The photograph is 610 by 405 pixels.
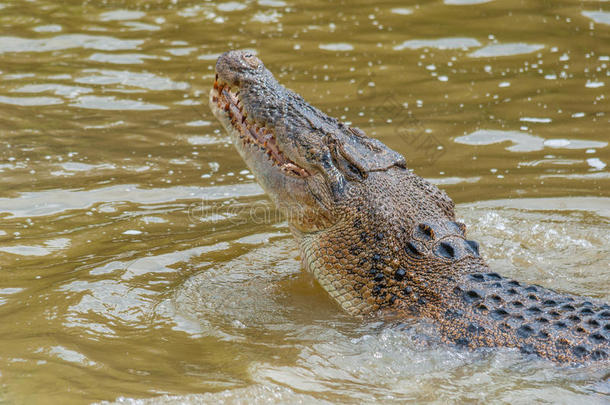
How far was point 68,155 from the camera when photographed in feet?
22.7

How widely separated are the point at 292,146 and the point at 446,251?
115 centimetres

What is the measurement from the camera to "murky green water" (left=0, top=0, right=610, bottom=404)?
3588 millimetres

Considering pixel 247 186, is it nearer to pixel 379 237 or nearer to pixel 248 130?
pixel 248 130

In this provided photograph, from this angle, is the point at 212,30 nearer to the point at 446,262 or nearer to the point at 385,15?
the point at 385,15

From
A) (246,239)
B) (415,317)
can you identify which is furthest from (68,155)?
(415,317)

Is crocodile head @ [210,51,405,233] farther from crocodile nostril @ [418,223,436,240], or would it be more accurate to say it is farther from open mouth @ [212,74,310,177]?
crocodile nostril @ [418,223,436,240]

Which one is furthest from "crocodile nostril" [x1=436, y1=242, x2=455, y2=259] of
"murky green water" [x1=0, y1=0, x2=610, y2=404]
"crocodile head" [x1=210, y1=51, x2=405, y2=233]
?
"crocodile head" [x1=210, y1=51, x2=405, y2=233]

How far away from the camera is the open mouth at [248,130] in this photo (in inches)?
180

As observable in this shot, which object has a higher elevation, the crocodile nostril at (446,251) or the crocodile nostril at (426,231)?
the crocodile nostril at (426,231)

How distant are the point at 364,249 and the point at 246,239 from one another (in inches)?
61.2

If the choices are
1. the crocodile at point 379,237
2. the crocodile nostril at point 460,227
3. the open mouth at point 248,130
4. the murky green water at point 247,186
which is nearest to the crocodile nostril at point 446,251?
the crocodile at point 379,237

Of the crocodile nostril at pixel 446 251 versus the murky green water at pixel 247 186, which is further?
the crocodile nostril at pixel 446 251

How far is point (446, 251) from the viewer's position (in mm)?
4109

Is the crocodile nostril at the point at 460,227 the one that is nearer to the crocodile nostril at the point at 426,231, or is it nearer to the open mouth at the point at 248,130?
the crocodile nostril at the point at 426,231
